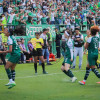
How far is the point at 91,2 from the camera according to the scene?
3828 centimetres

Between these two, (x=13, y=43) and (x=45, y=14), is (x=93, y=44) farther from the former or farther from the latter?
(x=45, y=14)

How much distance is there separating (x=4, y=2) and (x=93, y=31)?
50.7ft

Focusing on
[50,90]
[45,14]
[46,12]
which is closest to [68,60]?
[50,90]

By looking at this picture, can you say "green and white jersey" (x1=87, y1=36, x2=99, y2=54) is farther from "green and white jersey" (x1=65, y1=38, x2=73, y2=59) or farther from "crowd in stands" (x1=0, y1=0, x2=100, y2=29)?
"crowd in stands" (x1=0, y1=0, x2=100, y2=29)

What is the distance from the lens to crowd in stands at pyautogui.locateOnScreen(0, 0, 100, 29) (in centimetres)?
2341

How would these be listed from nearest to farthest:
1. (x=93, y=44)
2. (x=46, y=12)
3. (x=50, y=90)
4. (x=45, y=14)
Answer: (x=50, y=90), (x=93, y=44), (x=45, y=14), (x=46, y=12)

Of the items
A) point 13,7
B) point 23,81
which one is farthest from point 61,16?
point 23,81

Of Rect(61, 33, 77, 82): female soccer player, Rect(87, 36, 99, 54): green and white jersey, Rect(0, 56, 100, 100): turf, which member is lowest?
Rect(0, 56, 100, 100): turf

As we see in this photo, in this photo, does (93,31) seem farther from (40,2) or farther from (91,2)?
(91,2)

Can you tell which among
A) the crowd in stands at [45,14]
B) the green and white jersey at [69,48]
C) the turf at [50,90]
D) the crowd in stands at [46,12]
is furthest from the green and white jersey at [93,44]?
the crowd in stands at [46,12]

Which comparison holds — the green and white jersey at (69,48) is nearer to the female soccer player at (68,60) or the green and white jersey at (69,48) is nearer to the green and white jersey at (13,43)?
the female soccer player at (68,60)

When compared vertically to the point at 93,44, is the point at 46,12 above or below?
above

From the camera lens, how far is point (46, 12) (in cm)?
2867

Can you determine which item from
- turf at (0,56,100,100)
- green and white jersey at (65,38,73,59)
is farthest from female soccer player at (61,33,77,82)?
turf at (0,56,100,100)
